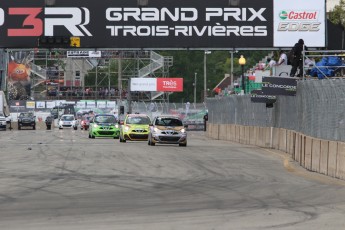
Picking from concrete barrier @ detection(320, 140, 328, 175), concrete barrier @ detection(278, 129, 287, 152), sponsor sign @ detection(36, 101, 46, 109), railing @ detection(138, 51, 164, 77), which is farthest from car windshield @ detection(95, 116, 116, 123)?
railing @ detection(138, 51, 164, 77)

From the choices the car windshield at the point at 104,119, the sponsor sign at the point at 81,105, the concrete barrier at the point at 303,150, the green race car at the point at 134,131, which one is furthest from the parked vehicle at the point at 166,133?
the sponsor sign at the point at 81,105

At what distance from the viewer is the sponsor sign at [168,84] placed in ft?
445

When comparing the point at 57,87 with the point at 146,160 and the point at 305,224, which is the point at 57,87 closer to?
the point at 146,160

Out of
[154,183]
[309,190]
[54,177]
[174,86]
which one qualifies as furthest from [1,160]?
[174,86]

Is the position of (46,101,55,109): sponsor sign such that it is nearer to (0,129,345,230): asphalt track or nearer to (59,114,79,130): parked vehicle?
(59,114,79,130): parked vehicle

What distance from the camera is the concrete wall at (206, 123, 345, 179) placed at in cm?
2125

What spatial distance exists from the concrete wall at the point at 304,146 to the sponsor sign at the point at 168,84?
88238 millimetres

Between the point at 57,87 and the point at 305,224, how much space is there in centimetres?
12237

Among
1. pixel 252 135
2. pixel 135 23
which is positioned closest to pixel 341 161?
pixel 252 135

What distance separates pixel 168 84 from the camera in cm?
13812

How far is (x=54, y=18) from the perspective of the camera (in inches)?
1687

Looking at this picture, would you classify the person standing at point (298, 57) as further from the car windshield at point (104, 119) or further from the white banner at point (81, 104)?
the white banner at point (81, 104)

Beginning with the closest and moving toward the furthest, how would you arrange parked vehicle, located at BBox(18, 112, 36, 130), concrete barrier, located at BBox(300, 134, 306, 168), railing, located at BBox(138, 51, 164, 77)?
concrete barrier, located at BBox(300, 134, 306, 168) < parked vehicle, located at BBox(18, 112, 36, 130) < railing, located at BBox(138, 51, 164, 77)

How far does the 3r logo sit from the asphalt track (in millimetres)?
16062
